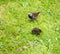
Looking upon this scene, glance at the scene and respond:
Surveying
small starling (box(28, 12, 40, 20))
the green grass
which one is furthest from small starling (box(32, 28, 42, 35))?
small starling (box(28, 12, 40, 20))

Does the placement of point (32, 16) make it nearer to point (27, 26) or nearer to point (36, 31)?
point (27, 26)

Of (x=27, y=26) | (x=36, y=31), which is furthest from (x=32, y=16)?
(x=36, y=31)

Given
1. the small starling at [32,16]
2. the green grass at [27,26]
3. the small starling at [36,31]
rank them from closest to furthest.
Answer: the green grass at [27,26]
the small starling at [36,31]
the small starling at [32,16]

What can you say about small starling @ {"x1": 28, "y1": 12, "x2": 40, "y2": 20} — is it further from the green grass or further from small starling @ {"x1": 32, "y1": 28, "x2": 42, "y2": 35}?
small starling @ {"x1": 32, "y1": 28, "x2": 42, "y2": 35}

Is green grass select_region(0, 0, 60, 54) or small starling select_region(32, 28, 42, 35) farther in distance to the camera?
small starling select_region(32, 28, 42, 35)

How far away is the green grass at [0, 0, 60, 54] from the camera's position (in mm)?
6801

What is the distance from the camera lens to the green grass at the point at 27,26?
22.3ft

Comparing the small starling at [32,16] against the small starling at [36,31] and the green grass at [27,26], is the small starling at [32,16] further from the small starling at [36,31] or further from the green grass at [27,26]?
the small starling at [36,31]

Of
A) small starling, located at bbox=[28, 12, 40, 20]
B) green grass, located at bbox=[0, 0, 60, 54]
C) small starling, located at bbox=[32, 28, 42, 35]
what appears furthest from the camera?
small starling, located at bbox=[28, 12, 40, 20]

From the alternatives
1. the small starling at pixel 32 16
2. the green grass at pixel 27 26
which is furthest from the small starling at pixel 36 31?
the small starling at pixel 32 16

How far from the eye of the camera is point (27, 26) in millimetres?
7488

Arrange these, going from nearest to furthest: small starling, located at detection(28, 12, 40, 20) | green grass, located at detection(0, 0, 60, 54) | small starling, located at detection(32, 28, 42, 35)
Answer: green grass, located at detection(0, 0, 60, 54) < small starling, located at detection(32, 28, 42, 35) < small starling, located at detection(28, 12, 40, 20)

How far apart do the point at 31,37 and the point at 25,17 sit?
963 millimetres

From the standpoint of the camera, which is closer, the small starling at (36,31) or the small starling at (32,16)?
the small starling at (36,31)
